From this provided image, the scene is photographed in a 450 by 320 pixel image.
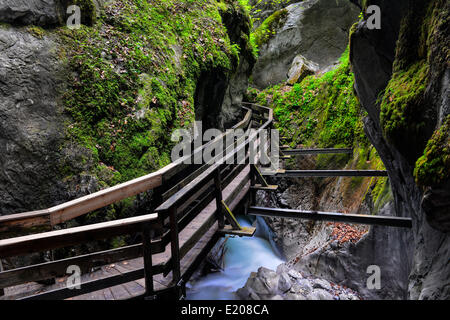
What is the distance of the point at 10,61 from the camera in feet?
15.5

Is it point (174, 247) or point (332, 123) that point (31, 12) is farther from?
point (332, 123)

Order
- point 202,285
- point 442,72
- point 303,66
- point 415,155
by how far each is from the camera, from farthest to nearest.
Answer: point 303,66, point 202,285, point 415,155, point 442,72

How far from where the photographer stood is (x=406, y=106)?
307 centimetres

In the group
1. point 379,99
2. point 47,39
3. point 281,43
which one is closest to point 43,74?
point 47,39

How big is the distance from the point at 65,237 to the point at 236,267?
317 inches

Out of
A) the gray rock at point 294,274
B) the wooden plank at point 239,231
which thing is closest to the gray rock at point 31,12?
the wooden plank at point 239,231

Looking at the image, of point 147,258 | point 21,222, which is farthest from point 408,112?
point 21,222

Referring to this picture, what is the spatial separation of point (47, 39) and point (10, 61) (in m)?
1.05

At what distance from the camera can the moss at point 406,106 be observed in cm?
295

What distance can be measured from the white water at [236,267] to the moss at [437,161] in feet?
19.6

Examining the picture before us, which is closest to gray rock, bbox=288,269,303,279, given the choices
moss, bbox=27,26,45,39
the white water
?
the white water

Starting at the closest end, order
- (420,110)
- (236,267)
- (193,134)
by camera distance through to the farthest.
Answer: (420,110)
(193,134)
(236,267)

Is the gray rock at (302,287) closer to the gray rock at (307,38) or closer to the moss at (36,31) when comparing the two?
the moss at (36,31)
